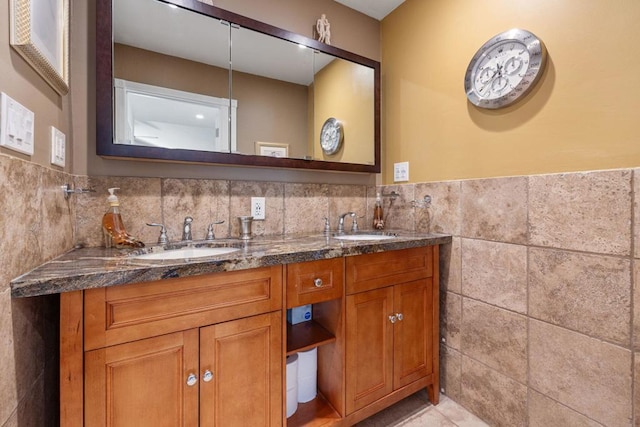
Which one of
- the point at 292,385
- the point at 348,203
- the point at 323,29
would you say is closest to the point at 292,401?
the point at 292,385

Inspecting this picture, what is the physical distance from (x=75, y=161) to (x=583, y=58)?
1951 millimetres

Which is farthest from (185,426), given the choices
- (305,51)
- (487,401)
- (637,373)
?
(305,51)

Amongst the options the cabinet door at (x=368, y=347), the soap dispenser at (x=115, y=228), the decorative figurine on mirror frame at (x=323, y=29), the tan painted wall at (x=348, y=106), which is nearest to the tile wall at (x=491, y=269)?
the soap dispenser at (x=115, y=228)

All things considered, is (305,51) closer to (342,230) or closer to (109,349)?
(342,230)

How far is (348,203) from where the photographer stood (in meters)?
1.81

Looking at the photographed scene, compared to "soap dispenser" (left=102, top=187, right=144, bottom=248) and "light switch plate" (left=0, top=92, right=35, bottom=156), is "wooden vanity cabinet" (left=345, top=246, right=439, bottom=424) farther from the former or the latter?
"light switch plate" (left=0, top=92, right=35, bottom=156)

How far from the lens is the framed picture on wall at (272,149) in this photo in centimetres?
146

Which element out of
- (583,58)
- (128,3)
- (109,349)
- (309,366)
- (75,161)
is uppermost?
(128,3)

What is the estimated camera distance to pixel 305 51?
158cm

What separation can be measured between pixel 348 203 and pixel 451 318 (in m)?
0.85

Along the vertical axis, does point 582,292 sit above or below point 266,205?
below

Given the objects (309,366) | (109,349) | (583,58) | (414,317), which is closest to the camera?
(109,349)

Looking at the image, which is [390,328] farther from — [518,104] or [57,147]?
[57,147]

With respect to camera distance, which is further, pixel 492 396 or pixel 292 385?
pixel 492 396
